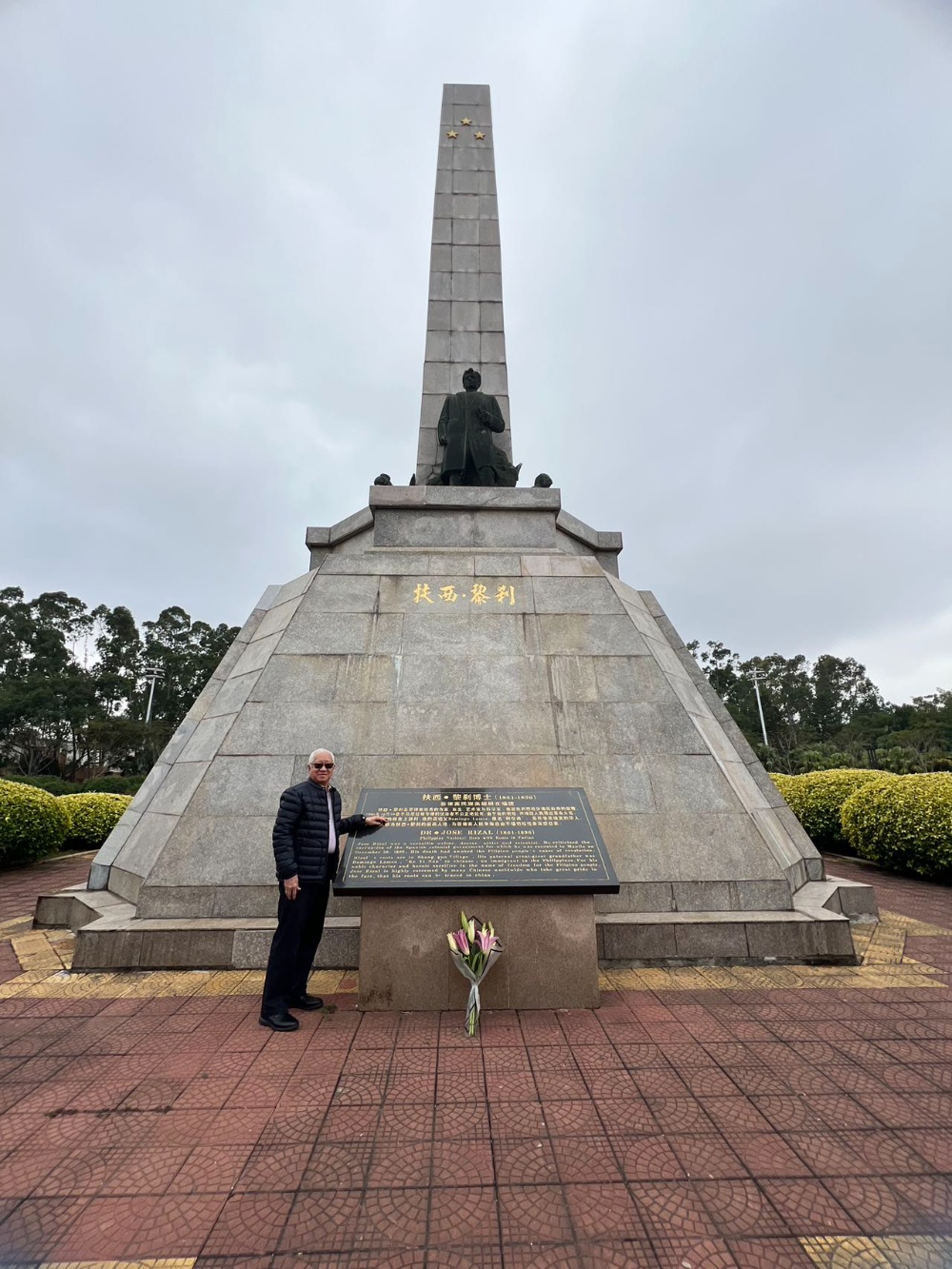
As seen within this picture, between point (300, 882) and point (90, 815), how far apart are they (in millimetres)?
11598

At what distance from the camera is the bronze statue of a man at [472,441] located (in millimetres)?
9352

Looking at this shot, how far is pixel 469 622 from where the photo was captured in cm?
709

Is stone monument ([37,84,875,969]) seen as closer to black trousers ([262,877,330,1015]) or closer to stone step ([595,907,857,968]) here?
stone step ([595,907,857,968])

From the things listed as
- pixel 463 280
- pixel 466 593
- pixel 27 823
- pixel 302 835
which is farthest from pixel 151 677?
pixel 302 835

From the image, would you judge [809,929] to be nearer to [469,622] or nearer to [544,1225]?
[544,1225]

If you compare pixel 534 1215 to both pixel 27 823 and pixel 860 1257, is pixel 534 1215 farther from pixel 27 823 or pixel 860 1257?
pixel 27 823

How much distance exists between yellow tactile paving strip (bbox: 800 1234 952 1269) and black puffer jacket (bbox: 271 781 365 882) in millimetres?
3055

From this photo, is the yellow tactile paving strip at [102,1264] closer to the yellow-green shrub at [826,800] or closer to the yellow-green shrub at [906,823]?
the yellow-green shrub at [906,823]

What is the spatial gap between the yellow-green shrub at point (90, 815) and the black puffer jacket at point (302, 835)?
1105cm

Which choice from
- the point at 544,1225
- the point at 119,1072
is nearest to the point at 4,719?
the point at 119,1072

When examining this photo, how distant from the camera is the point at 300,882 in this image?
13.2 ft

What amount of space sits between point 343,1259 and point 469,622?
557 centimetres

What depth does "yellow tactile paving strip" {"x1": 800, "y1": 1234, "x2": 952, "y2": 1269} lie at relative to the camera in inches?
78.7

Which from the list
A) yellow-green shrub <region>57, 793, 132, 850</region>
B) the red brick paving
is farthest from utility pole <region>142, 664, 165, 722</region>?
the red brick paving
